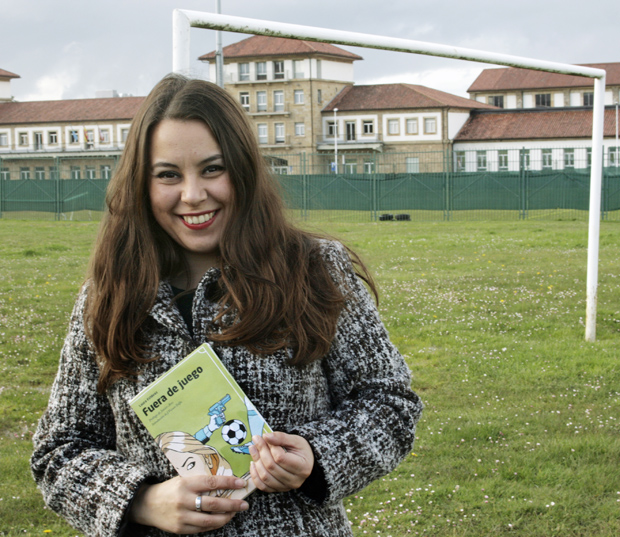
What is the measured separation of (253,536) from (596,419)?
4241 mm

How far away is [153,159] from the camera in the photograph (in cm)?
186

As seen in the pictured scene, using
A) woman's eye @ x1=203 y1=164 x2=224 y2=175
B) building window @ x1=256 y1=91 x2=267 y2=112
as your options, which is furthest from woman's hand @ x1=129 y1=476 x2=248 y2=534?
building window @ x1=256 y1=91 x2=267 y2=112

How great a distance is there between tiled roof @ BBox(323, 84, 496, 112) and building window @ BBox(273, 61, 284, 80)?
507cm

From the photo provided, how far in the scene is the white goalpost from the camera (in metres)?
3.12

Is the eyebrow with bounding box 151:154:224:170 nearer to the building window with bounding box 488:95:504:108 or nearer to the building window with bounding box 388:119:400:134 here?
the building window with bounding box 388:119:400:134

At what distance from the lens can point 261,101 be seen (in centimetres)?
6875

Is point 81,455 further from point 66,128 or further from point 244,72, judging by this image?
point 66,128

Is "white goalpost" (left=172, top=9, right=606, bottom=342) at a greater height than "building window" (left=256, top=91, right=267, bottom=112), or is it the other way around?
"building window" (left=256, top=91, right=267, bottom=112)

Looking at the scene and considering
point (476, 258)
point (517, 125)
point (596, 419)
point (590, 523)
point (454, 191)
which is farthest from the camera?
point (517, 125)

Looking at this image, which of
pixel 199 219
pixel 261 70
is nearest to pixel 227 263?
pixel 199 219

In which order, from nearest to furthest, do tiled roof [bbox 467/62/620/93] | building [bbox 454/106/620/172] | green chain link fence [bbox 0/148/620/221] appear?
1. green chain link fence [bbox 0/148/620/221]
2. building [bbox 454/106/620/172]
3. tiled roof [bbox 467/62/620/93]

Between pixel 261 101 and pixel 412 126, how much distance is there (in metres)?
14.1

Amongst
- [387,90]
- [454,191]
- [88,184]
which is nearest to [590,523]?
[454,191]

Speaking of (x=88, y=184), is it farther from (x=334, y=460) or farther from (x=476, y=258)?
(x=334, y=460)
